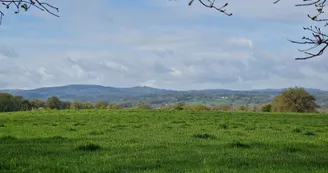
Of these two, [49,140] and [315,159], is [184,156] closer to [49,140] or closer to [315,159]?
[315,159]

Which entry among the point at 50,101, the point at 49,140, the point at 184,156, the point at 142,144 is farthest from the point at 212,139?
the point at 50,101

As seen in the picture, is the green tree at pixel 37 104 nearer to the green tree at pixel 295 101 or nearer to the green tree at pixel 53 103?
the green tree at pixel 53 103

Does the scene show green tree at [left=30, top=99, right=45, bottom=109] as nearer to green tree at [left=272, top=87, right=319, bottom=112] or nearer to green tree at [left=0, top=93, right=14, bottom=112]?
green tree at [left=0, top=93, right=14, bottom=112]

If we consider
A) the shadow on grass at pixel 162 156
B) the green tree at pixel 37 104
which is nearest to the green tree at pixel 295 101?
the green tree at pixel 37 104

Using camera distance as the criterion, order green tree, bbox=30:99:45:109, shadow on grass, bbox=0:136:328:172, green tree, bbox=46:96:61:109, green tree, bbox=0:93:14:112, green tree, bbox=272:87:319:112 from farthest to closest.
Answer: green tree, bbox=46:96:61:109
green tree, bbox=30:99:45:109
green tree, bbox=0:93:14:112
green tree, bbox=272:87:319:112
shadow on grass, bbox=0:136:328:172

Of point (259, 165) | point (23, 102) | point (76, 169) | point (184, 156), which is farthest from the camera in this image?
point (23, 102)

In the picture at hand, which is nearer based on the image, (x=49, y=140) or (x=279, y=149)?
(x=279, y=149)

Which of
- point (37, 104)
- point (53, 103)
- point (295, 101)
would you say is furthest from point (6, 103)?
point (295, 101)

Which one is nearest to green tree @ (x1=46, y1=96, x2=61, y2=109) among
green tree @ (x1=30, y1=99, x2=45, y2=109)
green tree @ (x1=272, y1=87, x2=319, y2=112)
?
green tree @ (x1=30, y1=99, x2=45, y2=109)

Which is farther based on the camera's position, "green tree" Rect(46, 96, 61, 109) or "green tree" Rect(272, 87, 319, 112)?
"green tree" Rect(46, 96, 61, 109)

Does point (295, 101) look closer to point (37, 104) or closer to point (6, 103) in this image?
point (6, 103)

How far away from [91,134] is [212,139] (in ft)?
22.4

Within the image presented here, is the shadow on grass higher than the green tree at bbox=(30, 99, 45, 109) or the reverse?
the reverse

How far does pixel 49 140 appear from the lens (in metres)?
20.0
